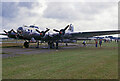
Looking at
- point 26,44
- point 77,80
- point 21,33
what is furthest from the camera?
point 26,44

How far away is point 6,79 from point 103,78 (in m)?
4.65

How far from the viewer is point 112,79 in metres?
6.08

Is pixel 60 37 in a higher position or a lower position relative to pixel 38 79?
higher

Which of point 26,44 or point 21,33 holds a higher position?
point 21,33

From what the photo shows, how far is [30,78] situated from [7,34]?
2471cm

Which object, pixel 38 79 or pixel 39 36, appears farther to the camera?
pixel 39 36

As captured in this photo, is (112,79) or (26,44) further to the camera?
(26,44)

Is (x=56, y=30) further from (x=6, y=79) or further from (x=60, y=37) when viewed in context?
(x=6, y=79)

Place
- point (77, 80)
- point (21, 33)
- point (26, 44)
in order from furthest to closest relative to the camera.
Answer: point (26, 44)
point (21, 33)
point (77, 80)

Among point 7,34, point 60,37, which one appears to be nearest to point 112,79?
point 60,37

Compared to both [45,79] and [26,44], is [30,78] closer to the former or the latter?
[45,79]

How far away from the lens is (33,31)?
25406 mm

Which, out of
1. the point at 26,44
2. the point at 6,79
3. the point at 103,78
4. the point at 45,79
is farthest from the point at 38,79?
the point at 26,44

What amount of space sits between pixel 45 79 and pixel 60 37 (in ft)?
63.9
